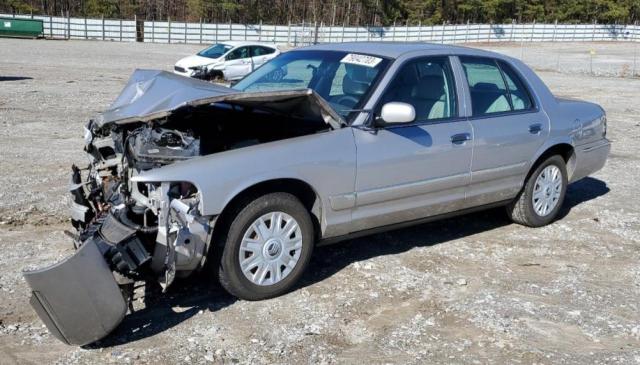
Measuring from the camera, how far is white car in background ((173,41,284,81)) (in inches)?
830

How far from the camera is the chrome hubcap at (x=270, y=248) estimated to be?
4113 mm

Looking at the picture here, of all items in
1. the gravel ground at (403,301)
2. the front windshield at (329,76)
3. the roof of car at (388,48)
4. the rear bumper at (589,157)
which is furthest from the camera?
the rear bumper at (589,157)

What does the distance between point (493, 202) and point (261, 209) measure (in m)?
2.45

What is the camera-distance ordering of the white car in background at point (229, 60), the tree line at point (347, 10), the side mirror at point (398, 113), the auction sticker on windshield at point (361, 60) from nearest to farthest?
the side mirror at point (398, 113) → the auction sticker on windshield at point (361, 60) → the white car in background at point (229, 60) → the tree line at point (347, 10)

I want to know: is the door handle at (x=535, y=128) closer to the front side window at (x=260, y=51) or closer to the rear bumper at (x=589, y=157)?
the rear bumper at (x=589, y=157)

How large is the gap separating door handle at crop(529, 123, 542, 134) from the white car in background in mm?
15900

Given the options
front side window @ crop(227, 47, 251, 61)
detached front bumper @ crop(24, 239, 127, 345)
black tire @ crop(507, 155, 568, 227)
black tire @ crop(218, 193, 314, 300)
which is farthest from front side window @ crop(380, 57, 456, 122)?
front side window @ crop(227, 47, 251, 61)

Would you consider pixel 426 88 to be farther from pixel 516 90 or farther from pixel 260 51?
pixel 260 51

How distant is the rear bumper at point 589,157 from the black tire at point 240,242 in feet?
10.6

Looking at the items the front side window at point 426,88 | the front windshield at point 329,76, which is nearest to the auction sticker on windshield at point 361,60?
the front windshield at point 329,76

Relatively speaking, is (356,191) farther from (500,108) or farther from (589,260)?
(589,260)

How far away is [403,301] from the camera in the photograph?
14.6 ft

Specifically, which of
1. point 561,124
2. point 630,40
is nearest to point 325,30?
point 630,40

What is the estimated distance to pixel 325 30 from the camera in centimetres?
5097
